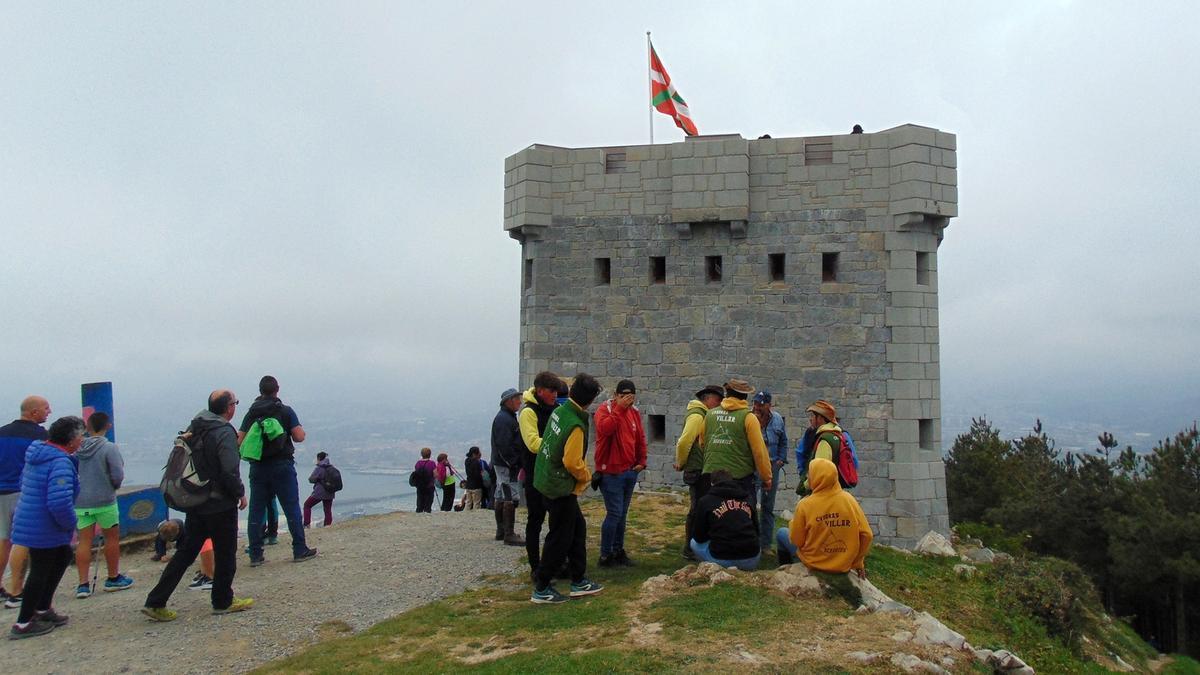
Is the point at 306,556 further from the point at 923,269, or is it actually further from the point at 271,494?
the point at 923,269

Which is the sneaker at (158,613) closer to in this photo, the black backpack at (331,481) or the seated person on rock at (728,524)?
the seated person on rock at (728,524)

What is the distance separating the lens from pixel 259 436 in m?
9.14

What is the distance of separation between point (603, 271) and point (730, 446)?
23.3 feet

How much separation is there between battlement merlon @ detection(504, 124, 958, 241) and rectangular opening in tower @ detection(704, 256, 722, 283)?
1.80ft

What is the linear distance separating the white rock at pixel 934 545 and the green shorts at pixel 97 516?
34.6ft

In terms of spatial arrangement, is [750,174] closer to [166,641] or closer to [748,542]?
[748,542]

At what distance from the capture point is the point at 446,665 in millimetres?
5984

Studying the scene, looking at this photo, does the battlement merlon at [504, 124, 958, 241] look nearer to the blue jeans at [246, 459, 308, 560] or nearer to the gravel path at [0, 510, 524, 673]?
the gravel path at [0, 510, 524, 673]

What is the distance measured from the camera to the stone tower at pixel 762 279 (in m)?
12.8

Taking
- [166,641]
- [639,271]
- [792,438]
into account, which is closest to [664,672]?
[166,641]

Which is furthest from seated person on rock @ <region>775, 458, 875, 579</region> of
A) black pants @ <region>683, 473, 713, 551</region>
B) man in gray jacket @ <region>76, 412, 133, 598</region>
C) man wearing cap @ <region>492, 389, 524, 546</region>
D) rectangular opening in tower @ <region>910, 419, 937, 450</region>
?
man in gray jacket @ <region>76, 412, 133, 598</region>

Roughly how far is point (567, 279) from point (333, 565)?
259 inches

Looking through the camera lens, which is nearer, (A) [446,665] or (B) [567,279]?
Result: (A) [446,665]

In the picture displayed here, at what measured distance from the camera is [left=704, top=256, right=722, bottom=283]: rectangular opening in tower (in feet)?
45.1
